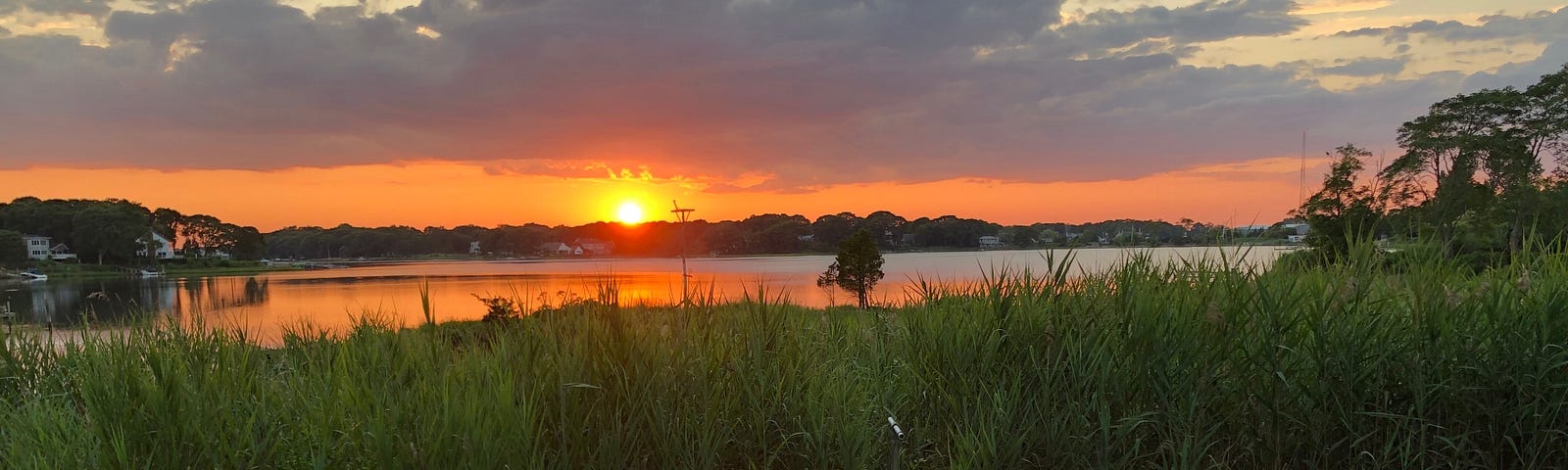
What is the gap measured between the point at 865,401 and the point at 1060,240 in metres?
1.69

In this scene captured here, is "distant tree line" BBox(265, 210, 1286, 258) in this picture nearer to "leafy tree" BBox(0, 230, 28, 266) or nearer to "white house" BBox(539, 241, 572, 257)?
"white house" BBox(539, 241, 572, 257)

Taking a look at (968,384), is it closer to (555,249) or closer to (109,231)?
(109,231)

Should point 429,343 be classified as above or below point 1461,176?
below

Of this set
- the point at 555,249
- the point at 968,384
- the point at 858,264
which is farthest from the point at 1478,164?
the point at 555,249

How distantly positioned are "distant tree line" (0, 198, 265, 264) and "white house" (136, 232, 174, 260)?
0.13 metres

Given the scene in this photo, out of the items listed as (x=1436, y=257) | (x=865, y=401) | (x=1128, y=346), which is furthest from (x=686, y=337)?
(x=1436, y=257)

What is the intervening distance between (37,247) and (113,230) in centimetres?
1639

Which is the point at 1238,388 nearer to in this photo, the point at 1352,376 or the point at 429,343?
the point at 1352,376

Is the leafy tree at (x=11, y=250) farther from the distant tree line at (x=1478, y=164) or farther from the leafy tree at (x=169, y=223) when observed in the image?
the distant tree line at (x=1478, y=164)

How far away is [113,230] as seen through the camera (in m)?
73.3

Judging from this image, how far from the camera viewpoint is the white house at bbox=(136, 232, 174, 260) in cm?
7675

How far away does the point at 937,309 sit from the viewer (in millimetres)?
4520

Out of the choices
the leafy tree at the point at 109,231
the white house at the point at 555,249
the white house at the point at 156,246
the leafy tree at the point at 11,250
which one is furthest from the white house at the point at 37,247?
the white house at the point at 555,249

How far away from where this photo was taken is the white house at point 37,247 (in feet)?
254
